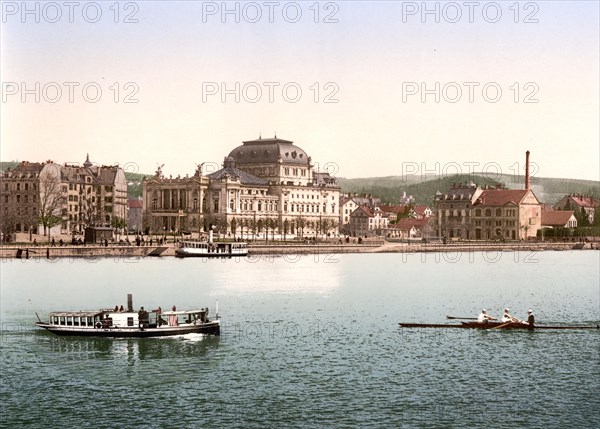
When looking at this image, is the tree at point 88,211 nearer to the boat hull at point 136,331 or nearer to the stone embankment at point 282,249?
the stone embankment at point 282,249

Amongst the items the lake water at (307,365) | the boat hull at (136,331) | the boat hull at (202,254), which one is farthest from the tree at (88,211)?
the boat hull at (136,331)

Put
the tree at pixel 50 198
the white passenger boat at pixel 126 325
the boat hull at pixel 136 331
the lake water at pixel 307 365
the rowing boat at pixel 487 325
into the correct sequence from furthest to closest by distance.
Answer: the tree at pixel 50 198, the rowing boat at pixel 487 325, the white passenger boat at pixel 126 325, the boat hull at pixel 136 331, the lake water at pixel 307 365

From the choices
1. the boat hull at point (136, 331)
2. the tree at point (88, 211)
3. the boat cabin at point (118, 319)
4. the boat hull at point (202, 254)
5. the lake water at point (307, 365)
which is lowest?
the lake water at point (307, 365)

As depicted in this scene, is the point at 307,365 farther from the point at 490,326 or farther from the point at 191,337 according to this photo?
the point at 490,326

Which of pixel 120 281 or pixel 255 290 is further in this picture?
pixel 120 281

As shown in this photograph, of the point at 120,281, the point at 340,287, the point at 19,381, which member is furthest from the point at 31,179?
the point at 19,381

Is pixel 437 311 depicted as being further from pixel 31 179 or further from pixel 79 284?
pixel 31 179
